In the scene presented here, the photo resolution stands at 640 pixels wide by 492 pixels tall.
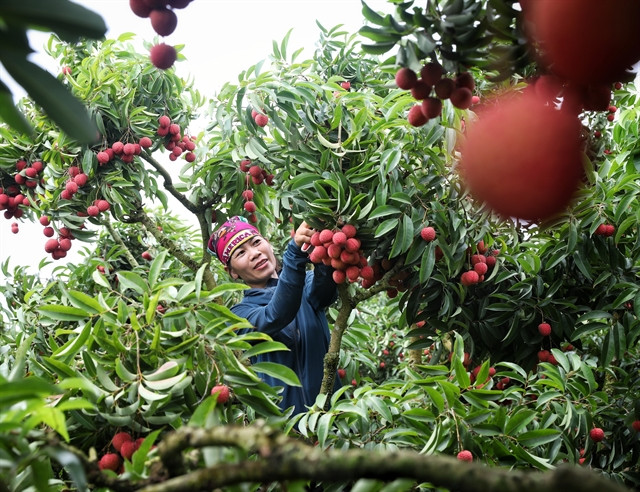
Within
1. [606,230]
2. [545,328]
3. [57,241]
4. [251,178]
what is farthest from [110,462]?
[57,241]

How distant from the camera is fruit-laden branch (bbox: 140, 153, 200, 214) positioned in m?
3.70

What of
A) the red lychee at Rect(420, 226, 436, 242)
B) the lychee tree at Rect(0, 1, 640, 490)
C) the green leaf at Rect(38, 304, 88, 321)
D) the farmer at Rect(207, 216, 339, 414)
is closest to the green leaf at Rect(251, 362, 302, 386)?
the lychee tree at Rect(0, 1, 640, 490)

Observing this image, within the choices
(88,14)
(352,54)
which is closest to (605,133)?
(352,54)

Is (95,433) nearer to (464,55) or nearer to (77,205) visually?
(464,55)

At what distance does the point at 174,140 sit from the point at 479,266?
2.37 metres

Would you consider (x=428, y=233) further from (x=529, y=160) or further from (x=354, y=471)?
(x=354, y=471)

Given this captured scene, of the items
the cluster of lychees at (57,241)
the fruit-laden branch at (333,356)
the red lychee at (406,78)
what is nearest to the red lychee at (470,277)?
the fruit-laden branch at (333,356)

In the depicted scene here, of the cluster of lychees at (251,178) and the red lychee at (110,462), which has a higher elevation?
the cluster of lychees at (251,178)

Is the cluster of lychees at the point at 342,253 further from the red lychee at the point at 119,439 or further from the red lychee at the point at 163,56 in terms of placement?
the red lychee at the point at 163,56

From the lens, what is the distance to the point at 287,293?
2379 millimetres

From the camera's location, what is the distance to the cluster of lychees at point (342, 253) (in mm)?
2236

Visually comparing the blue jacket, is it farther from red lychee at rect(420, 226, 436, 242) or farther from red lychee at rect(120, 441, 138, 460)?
red lychee at rect(120, 441, 138, 460)

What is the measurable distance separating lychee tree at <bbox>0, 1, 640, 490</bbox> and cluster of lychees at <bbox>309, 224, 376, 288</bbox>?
11 millimetres

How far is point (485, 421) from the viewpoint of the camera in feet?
5.75
